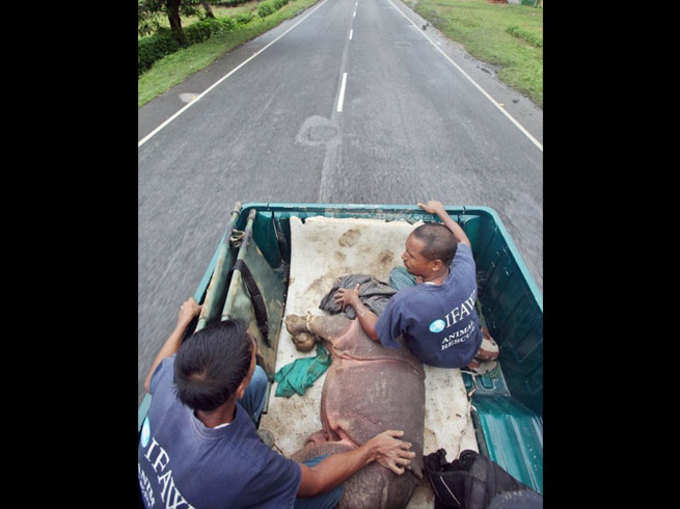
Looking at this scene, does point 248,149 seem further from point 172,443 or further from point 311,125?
point 172,443

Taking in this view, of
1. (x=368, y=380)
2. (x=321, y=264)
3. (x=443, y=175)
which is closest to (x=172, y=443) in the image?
(x=368, y=380)

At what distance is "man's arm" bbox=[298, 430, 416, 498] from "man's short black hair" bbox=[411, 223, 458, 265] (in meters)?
1.07

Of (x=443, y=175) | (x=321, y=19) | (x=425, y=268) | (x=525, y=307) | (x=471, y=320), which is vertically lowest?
(x=443, y=175)

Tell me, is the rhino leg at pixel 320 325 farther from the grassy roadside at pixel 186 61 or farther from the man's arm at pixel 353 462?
the grassy roadside at pixel 186 61

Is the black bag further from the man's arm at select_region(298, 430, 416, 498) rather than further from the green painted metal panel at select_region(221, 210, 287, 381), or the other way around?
the green painted metal panel at select_region(221, 210, 287, 381)

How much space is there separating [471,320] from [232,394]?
5.28 feet

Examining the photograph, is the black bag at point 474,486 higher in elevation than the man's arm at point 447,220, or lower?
lower

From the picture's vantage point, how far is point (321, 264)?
11.4 ft

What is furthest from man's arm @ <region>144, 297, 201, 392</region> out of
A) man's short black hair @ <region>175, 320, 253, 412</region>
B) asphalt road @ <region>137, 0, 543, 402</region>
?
asphalt road @ <region>137, 0, 543, 402</region>

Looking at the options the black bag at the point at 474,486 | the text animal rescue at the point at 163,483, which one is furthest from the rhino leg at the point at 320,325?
the text animal rescue at the point at 163,483

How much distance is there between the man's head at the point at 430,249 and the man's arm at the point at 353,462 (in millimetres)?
1013

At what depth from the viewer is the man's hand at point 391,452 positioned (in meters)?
1.88

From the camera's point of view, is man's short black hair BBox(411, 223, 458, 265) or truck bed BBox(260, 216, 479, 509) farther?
truck bed BBox(260, 216, 479, 509)

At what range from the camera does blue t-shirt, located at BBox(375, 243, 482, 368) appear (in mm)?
2131
